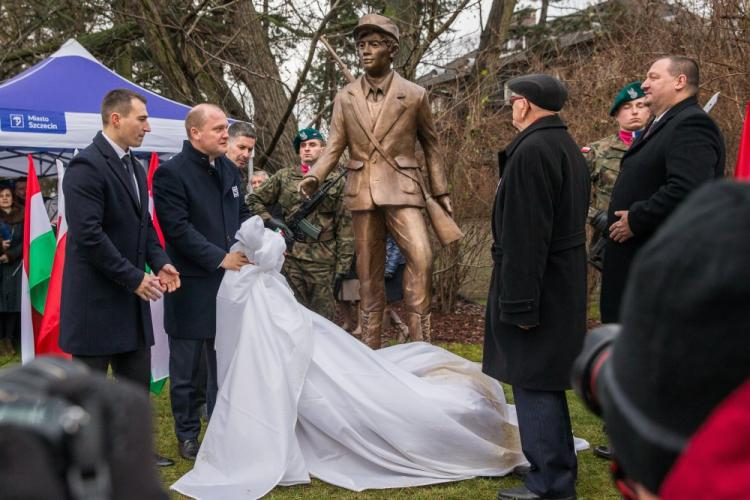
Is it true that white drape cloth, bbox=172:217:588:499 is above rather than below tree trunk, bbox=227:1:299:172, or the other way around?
below

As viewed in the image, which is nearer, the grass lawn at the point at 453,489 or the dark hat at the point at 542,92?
the dark hat at the point at 542,92

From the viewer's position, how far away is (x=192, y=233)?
185 inches

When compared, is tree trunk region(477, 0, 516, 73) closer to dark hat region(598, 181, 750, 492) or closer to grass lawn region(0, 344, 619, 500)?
grass lawn region(0, 344, 619, 500)

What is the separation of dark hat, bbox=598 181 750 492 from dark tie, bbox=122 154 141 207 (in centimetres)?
378

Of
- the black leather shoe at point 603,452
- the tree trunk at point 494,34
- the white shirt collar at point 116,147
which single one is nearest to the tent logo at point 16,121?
the white shirt collar at point 116,147

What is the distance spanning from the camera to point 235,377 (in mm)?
4230

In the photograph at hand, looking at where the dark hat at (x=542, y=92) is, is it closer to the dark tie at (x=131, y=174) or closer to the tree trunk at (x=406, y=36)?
the dark tie at (x=131, y=174)

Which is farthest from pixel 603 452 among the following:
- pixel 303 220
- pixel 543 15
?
pixel 543 15

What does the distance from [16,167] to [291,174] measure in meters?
4.51

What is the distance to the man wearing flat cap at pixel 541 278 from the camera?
3.65 meters

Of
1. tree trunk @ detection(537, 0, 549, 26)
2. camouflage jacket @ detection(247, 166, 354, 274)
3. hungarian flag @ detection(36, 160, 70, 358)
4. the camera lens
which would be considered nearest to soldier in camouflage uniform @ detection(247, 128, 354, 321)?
camouflage jacket @ detection(247, 166, 354, 274)

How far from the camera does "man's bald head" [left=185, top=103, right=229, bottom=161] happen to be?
15.9 feet

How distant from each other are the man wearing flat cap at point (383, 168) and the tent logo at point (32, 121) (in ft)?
10.4

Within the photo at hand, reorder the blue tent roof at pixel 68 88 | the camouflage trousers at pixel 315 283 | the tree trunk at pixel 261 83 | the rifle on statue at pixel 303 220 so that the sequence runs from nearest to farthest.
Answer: the rifle on statue at pixel 303 220, the blue tent roof at pixel 68 88, the camouflage trousers at pixel 315 283, the tree trunk at pixel 261 83
